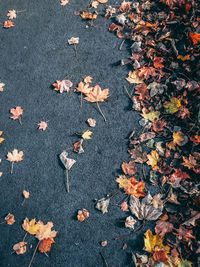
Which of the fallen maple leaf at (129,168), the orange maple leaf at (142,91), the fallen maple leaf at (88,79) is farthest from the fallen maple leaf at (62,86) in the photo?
the fallen maple leaf at (129,168)

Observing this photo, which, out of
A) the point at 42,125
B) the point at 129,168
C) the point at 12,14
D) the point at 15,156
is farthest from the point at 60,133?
the point at 12,14

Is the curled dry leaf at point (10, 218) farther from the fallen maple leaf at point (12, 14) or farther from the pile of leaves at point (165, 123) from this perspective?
the fallen maple leaf at point (12, 14)

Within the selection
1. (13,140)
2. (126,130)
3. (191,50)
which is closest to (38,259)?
(13,140)

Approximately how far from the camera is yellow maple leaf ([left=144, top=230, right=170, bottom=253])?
1.82 metres

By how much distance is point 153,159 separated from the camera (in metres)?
2.22

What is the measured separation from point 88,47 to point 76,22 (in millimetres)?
564

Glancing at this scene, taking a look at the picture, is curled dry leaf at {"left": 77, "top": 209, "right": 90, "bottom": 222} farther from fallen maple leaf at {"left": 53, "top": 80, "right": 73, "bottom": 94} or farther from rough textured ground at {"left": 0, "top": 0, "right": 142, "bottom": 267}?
fallen maple leaf at {"left": 53, "top": 80, "right": 73, "bottom": 94}

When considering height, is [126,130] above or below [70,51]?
below

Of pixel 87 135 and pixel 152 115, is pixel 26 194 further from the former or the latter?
pixel 152 115

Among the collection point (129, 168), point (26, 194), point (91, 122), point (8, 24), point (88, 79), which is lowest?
point (26, 194)

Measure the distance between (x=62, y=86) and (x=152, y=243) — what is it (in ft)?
6.52

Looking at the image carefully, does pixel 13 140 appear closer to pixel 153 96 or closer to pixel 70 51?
pixel 70 51

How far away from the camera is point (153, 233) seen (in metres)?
1.91

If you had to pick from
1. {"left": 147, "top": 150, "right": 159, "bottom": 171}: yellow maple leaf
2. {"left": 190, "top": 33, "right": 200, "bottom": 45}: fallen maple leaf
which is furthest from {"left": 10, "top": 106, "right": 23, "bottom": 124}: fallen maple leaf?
{"left": 190, "top": 33, "right": 200, "bottom": 45}: fallen maple leaf
